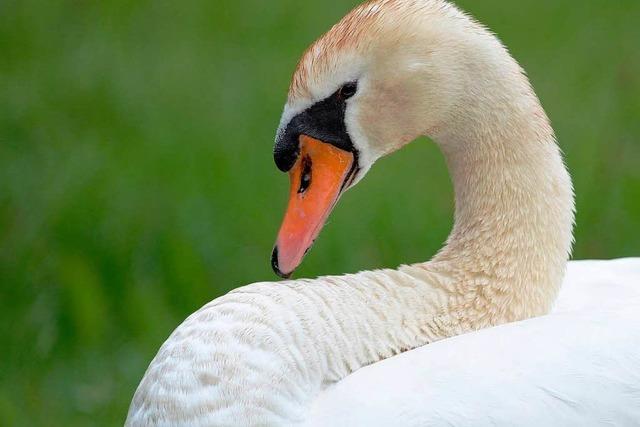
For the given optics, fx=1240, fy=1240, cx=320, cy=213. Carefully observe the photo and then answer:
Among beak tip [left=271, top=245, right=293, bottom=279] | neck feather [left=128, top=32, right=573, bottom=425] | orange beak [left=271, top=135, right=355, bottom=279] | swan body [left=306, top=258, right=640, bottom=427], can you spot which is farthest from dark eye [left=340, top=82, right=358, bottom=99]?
swan body [left=306, top=258, right=640, bottom=427]

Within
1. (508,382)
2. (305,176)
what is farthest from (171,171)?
(508,382)

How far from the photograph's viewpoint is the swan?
218 cm

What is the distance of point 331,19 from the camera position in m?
5.84

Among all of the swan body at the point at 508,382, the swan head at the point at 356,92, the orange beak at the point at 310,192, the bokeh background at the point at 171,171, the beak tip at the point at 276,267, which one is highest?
the swan head at the point at 356,92

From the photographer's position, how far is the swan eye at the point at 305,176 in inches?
96.1

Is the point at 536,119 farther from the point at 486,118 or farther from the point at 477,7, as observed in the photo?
the point at 477,7

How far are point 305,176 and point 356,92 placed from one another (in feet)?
0.63

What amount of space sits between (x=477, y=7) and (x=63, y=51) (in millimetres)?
2025

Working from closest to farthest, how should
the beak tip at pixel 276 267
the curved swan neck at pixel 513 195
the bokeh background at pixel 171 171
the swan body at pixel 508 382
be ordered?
1. the swan body at pixel 508 382
2. the beak tip at pixel 276 267
3. the curved swan neck at pixel 513 195
4. the bokeh background at pixel 171 171

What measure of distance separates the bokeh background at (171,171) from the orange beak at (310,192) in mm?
1383

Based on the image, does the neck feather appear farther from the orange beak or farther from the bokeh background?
the bokeh background

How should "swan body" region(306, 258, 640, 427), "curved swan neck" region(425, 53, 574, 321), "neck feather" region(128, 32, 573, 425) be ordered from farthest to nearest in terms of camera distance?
"curved swan neck" region(425, 53, 574, 321) < "neck feather" region(128, 32, 573, 425) < "swan body" region(306, 258, 640, 427)

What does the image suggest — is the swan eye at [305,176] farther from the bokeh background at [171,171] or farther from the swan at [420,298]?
the bokeh background at [171,171]

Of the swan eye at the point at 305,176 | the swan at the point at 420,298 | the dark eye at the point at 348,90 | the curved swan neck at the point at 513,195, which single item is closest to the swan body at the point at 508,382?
the swan at the point at 420,298
